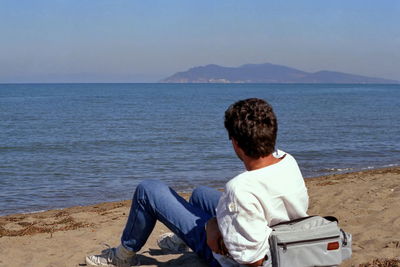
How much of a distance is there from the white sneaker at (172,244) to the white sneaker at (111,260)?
572 millimetres

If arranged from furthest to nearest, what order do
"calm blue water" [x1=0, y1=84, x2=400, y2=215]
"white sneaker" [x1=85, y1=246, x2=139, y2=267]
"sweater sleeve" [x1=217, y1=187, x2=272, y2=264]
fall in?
"calm blue water" [x1=0, y1=84, x2=400, y2=215] → "white sneaker" [x1=85, y1=246, x2=139, y2=267] → "sweater sleeve" [x1=217, y1=187, x2=272, y2=264]

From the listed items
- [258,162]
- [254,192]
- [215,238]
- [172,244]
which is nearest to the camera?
[254,192]

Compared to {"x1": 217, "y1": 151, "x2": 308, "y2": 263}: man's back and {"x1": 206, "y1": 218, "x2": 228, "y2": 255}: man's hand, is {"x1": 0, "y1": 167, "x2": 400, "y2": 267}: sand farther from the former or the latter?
{"x1": 217, "y1": 151, "x2": 308, "y2": 263}: man's back

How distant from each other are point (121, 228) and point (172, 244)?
193 centimetres

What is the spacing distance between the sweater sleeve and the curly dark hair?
0.89 feet

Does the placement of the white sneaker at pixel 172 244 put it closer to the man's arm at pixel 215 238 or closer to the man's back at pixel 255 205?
the man's arm at pixel 215 238

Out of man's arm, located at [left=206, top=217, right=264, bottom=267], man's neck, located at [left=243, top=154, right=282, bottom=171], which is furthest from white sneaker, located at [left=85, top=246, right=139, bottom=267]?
man's neck, located at [left=243, top=154, right=282, bottom=171]

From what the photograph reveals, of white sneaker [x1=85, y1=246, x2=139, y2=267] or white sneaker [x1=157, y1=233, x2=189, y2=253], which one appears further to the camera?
white sneaker [x1=157, y1=233, x2=189, y2=253]

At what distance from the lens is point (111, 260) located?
15.0 feet

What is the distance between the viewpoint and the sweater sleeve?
10.1 ft

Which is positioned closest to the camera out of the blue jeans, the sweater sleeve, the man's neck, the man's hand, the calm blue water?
the sweater sleeve

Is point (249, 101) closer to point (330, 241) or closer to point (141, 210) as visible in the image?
point (330, 241)

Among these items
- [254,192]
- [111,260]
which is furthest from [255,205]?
[111,260]

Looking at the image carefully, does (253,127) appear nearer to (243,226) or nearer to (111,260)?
(243,226)
